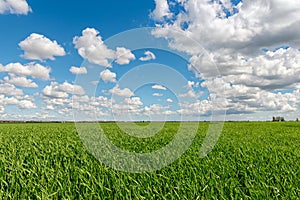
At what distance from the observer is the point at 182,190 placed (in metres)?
3.56

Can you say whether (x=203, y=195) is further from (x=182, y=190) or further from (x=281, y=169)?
(x=281, y=169)

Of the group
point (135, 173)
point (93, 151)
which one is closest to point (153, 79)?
point (93, 151)

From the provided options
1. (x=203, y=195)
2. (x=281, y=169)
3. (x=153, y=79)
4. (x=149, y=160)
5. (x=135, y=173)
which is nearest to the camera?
(x=203, y=195)

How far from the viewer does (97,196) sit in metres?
3.24

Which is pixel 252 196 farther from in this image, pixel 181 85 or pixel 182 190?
pixel 181 85

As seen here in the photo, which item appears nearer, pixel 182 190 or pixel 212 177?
pixel 182 190

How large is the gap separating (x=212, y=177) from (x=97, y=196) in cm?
175

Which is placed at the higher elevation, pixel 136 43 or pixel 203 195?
pixel 136 43

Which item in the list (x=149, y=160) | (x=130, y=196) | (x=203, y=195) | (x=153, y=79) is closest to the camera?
(x=130, y=196)

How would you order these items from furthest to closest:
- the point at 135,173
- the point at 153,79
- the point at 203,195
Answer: the point at 153,79 < the point at 135,173 < the point at 203,195

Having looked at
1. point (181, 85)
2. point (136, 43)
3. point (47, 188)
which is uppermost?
point (136, 43)

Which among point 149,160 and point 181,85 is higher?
point 181,85

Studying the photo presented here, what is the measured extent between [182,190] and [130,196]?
2.33ft

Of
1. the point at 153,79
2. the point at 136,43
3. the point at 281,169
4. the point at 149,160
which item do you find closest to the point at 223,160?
the point at 281,169
